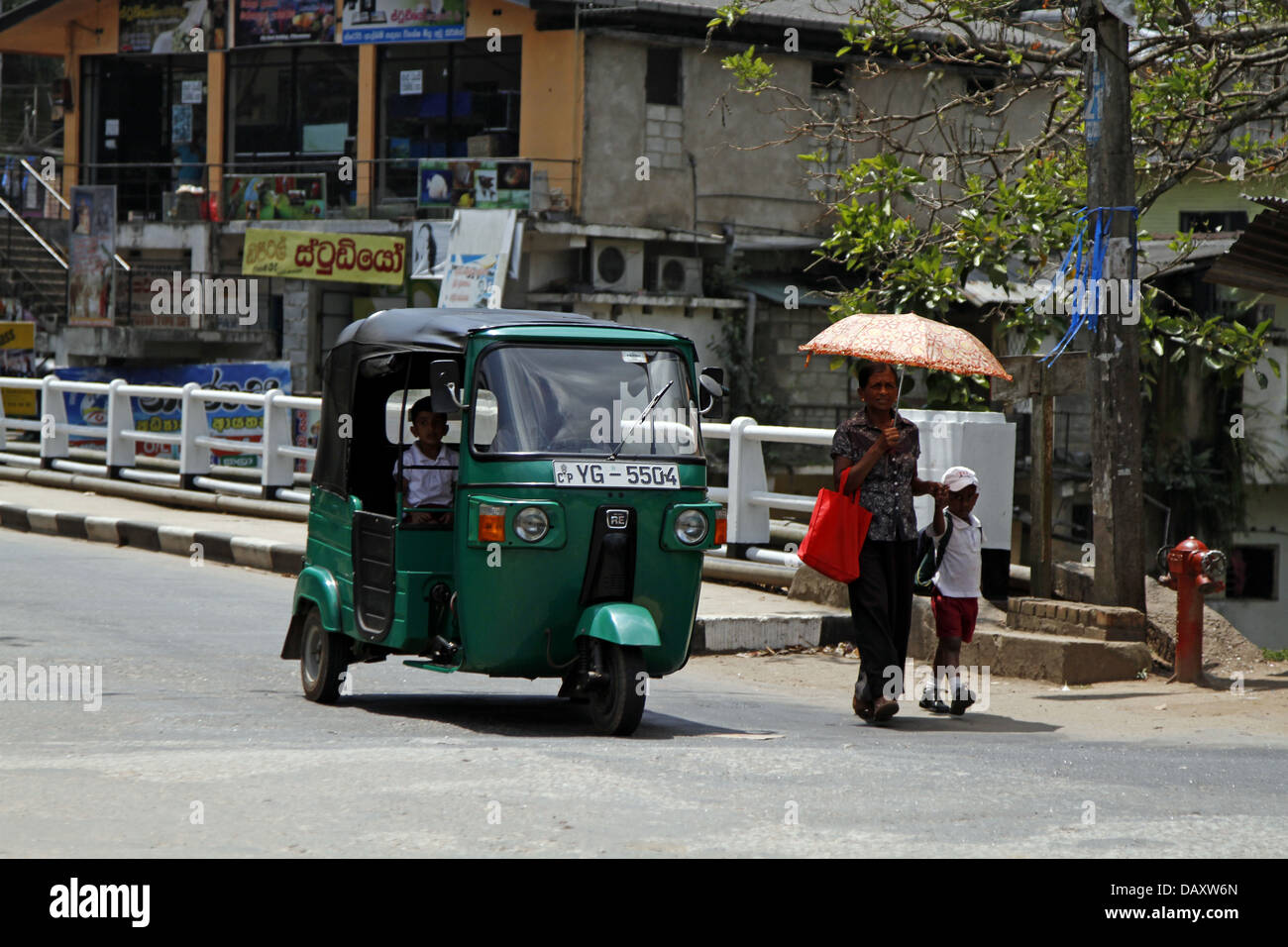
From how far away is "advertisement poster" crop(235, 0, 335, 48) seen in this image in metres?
29.9

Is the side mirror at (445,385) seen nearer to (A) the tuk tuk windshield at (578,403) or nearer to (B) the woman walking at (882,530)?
(A) the tuk tuk windshield at (578,403)

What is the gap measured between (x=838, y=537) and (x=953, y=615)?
113 centimetres

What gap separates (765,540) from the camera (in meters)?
13.3

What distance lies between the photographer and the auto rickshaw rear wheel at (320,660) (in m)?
8.53

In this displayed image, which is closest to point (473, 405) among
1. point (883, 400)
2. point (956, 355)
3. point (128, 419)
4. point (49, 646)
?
point (883, 400)

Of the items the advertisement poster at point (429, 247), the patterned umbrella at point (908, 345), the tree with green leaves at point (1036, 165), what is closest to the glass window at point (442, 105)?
the advertisement poster at point (429, 247)

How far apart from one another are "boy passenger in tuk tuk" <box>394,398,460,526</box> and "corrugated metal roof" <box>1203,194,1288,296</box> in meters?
5.29

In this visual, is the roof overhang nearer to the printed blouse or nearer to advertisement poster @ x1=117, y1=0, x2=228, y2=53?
advertisement poster @ x1=117, y1=0, x2=228, y2=53

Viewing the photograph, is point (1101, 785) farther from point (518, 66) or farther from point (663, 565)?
point (518, 66)

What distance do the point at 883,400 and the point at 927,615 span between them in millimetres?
3249

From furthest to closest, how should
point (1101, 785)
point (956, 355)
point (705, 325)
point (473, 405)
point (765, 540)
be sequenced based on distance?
1. point (705, 325)
2. point (765, 540)
3. point (956, 355)
4. point (473, 405)
5. point (1101, 785)

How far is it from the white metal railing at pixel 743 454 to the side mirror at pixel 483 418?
13.1 ft

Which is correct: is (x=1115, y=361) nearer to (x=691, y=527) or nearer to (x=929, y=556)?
(x=929, y=556)

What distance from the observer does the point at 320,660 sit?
8680 mm
